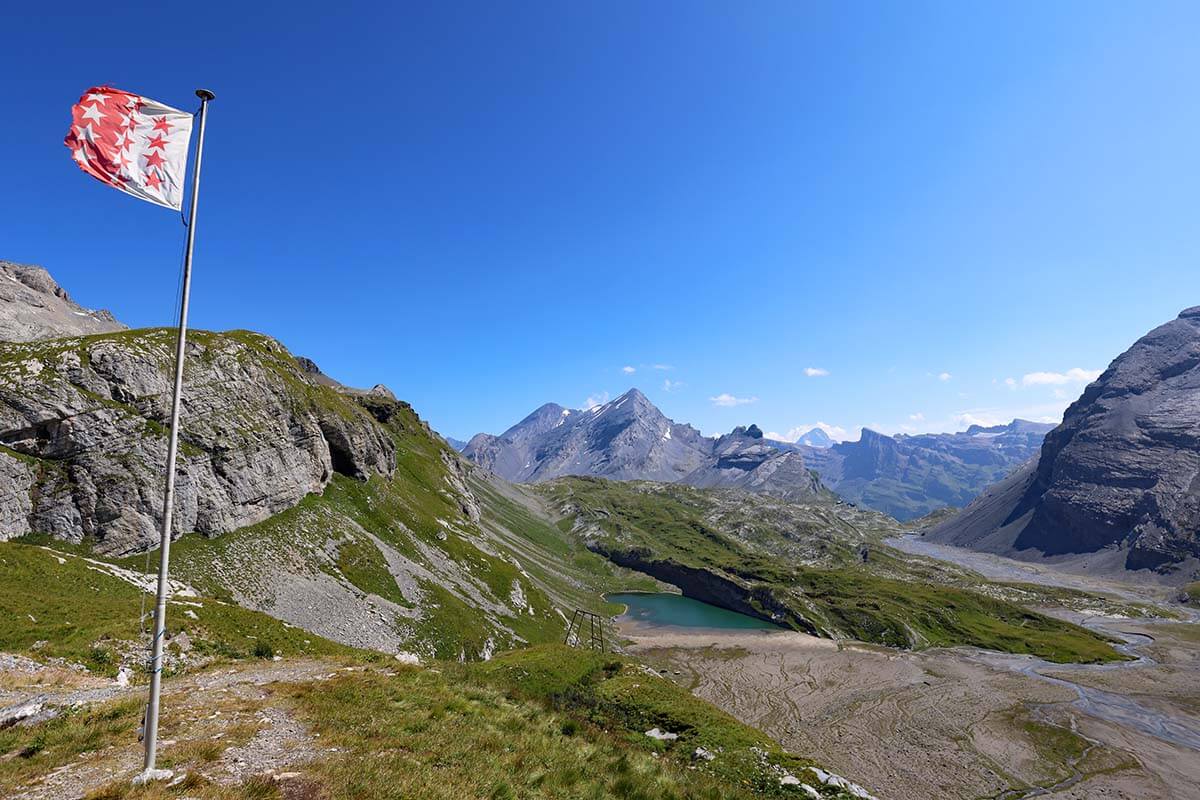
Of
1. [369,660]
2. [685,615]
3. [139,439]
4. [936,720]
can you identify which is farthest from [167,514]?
[685,615]

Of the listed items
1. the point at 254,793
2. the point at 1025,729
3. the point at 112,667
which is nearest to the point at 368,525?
the point at 112,667

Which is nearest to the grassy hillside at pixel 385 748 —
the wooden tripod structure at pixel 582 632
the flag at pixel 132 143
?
the flag at pixel 132 143

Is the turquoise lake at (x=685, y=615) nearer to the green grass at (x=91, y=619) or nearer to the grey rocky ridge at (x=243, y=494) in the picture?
the grey rocky ridge at (x=243, y=494)

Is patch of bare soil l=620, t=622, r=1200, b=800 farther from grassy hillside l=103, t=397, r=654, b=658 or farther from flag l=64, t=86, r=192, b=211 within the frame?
flag l=64, t=86, r=192, b=211

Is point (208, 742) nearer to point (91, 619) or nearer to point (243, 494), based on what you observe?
point (91, 619)

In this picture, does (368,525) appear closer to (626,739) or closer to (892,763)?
(626,739)

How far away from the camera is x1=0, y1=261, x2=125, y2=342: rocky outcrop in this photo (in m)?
134

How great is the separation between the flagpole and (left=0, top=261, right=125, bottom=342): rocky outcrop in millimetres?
161815

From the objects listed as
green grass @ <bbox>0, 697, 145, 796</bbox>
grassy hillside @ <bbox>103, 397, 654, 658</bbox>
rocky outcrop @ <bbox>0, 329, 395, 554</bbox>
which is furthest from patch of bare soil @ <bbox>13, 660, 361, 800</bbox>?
rocky outcrop @ <bbox>0, 329, 395, 554</bbox>

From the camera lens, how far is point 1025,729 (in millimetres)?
80312

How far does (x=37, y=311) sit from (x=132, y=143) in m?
204

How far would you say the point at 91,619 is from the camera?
32031 mm

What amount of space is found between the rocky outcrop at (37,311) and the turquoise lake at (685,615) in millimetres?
183096

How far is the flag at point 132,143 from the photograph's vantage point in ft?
51.1
